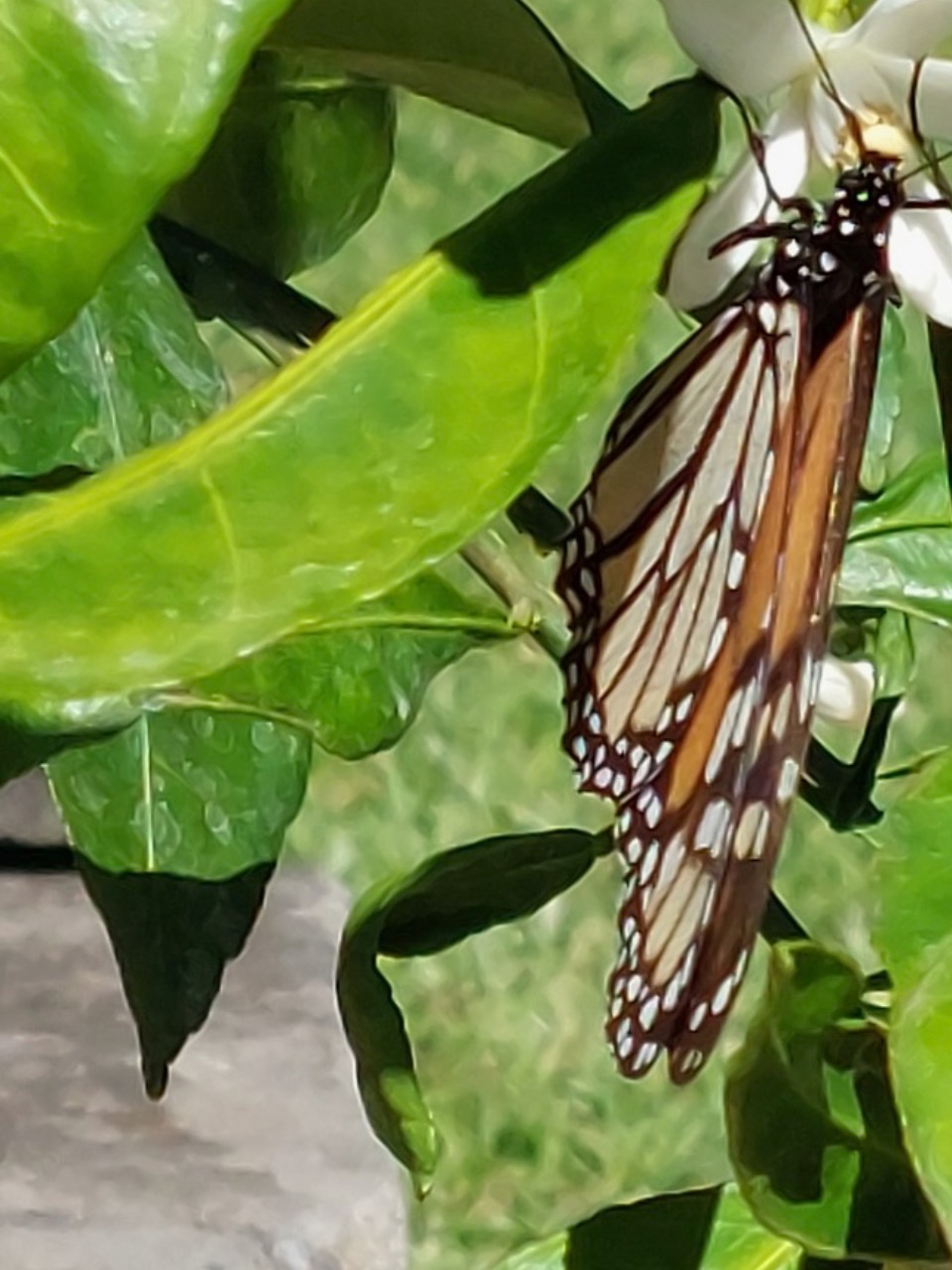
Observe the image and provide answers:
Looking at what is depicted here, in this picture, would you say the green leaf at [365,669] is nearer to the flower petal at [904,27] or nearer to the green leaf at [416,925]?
the green leaf at [416,925]

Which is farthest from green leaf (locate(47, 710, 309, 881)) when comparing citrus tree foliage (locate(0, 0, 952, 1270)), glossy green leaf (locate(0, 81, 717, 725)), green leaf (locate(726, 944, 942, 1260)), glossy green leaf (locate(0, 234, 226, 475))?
glossy green leaf (locate(0, 81, 717, 725))

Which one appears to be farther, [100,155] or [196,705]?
[196,705]

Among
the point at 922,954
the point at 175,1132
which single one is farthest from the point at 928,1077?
the point at 175,1132

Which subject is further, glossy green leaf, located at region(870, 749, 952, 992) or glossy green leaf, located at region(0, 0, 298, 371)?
glossy green leaf, located at region(870, 749, 952, 992)

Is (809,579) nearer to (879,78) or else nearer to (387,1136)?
(879,78)

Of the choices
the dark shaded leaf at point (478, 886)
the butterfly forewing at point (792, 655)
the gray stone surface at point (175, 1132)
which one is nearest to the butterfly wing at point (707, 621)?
the butterfly forewing at point (792, 655)

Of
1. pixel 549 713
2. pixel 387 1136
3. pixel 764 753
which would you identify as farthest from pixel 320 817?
pixel 764 753

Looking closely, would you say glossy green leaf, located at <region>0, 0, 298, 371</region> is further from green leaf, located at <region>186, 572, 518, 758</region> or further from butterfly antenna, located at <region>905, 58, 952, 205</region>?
green leaf, located at <region>186, 572, 518, 758</region>

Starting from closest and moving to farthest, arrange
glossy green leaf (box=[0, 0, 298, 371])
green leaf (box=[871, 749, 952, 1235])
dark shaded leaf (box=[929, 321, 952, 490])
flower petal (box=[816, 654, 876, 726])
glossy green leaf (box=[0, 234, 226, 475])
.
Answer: glossy green leaf (box=[0, 0, 298, 371]) → green leaf (box=[871, 749, 952, 1235]) → dark shaded leaf (box=[929, 321, 952, 490]) → glossy green leaf (box=[0, 234, 226, 475]) → flower petal (box=[816, 654, 876, 726])

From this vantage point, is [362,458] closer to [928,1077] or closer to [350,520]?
[350,520]
